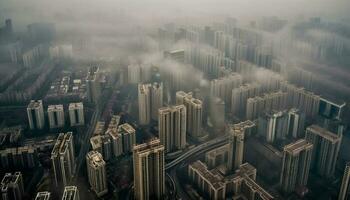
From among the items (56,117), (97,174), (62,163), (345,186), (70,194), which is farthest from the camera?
(56,117)

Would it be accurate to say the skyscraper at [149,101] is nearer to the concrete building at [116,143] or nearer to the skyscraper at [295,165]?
the concrete building at [116,143]

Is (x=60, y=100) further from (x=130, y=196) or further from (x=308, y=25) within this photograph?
(x=308, y=25)

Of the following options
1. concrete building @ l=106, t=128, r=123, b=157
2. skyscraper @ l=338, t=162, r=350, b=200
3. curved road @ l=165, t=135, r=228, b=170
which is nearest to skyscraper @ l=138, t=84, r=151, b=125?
concrete building @ l=106, t=128, r=123, b=157

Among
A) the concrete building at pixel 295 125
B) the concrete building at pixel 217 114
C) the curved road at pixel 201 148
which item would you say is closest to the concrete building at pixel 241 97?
the concrete building at pixel 217 114

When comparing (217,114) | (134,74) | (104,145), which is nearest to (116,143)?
(104,145)

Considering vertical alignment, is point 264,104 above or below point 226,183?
above

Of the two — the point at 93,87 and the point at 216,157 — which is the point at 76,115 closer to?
the point at 93,87
